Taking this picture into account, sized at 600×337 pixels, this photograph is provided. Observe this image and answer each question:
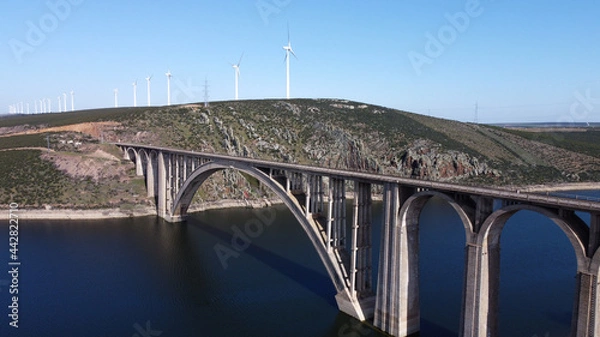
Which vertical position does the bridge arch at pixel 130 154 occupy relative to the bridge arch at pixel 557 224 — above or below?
above

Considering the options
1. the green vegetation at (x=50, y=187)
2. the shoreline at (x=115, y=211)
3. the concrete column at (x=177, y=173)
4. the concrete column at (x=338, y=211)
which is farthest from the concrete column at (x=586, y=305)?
the green vegetation at (x=50, y=187)

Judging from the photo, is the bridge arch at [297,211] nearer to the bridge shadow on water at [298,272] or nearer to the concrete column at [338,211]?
the concrete column at [338,211]

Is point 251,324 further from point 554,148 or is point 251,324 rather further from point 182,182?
point 554,148

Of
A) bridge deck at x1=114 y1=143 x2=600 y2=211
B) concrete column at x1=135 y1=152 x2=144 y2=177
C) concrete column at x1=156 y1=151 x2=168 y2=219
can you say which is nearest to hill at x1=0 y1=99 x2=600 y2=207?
concrete column at x1=135 y1=152 x2=144 y2=177

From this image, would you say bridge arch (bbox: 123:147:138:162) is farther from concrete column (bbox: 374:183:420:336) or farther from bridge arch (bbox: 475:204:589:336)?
bridge arch (bbox: 475:204:589:336)

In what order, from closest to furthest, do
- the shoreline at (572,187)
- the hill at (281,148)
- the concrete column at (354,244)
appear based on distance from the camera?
the concrete column at (354,244) < the hill at (281,148) < the shoreline at (572,187)

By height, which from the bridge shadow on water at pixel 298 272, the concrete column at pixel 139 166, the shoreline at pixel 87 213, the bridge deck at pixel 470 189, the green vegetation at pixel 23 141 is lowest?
the bridge shadow on water at pixel 298 272

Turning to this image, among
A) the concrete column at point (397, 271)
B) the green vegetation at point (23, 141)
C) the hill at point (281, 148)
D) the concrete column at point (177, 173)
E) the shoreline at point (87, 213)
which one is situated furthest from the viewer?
the green vegetation at point (23, 141)
